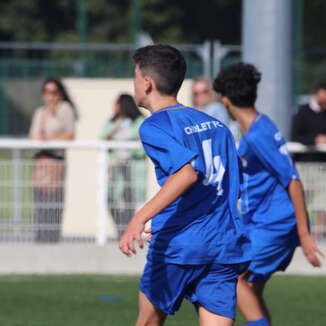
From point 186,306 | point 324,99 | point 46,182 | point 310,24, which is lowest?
point 186,306

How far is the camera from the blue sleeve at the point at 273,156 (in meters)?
6.39

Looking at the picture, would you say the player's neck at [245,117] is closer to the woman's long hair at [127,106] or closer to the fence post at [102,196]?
the fence post at [102,196]

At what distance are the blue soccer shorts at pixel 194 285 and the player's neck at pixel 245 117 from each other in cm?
144

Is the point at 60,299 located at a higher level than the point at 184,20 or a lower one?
Answer: lower

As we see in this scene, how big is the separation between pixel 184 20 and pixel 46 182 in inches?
1690

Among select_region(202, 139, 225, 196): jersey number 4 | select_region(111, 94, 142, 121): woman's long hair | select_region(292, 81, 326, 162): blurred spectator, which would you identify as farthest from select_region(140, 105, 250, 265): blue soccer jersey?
select_region(111, 94, 142, 121): woman's long hair

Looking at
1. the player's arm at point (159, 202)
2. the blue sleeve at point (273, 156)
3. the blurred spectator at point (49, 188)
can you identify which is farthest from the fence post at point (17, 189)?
the player's arm at point (159, 202)

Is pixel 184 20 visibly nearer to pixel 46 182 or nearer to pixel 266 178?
pixel 46 182

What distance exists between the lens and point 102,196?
10.6m

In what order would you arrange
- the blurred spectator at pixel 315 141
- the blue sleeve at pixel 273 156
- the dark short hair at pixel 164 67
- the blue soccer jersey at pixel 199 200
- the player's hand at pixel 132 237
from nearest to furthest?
the player's hand at pixel 132 237 < the blue soccer jersey at pixel 199 200 < the dark short hair at pixel 164 67 < the blue sleeve at pixel 273 156 < the blurred spectator at pixel 315 141

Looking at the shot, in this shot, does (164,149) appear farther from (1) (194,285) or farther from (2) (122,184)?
(2) (122,184)

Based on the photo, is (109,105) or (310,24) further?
(310,24)

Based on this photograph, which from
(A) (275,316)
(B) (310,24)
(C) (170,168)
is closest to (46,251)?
(A) (275,316)

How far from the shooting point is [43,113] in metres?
11.2
